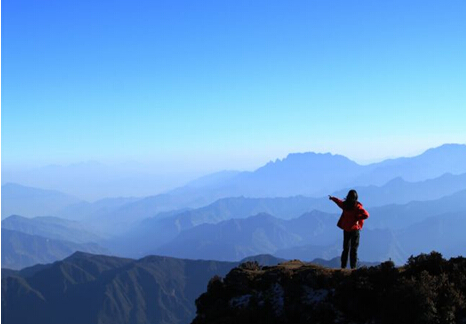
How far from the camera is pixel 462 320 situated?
1111 centimetres

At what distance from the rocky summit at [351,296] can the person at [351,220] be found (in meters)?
3.45

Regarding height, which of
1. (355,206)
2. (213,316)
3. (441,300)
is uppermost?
(355,206)

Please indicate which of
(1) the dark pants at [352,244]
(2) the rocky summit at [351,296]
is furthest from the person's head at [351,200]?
(2) the rocky summit at [351,296]

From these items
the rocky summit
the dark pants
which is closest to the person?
the dark pants

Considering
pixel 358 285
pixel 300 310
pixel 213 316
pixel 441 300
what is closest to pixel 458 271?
pixel 441 300

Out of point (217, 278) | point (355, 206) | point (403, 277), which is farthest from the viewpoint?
point (355, 206)

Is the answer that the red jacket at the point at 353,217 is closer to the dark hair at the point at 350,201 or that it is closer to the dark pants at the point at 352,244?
the dark hair at the point at 350,201

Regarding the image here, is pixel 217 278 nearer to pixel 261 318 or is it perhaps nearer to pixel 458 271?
pixel 261 318

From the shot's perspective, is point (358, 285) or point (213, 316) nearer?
point (358, 285)

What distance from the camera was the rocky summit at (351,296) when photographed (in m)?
11.2

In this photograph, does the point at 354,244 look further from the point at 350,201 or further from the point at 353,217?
the point at 350,201

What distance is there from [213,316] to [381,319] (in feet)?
14.6

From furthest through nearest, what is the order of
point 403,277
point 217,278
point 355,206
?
point 355,206
point 217,278
point 403,277

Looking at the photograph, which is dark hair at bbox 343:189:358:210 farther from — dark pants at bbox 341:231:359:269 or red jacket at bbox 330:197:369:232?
dark pants at bbox 341:231:359:269
